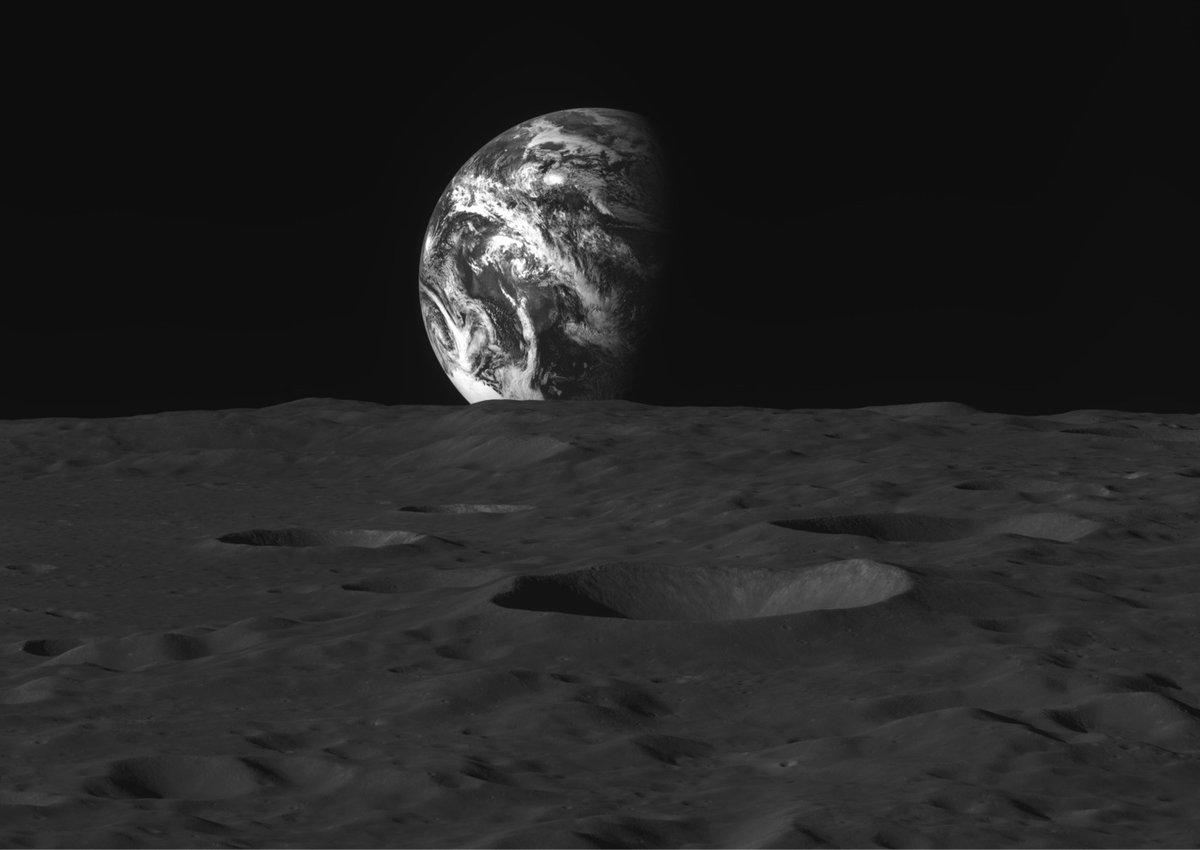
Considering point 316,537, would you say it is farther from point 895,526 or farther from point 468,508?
point 895,526

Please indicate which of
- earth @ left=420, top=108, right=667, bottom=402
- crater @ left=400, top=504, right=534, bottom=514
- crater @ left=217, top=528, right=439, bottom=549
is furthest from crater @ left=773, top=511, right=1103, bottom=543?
earth @ left=420, top=108, right=667, bottom=402

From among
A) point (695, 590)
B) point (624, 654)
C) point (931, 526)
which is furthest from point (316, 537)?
point (624, 654)

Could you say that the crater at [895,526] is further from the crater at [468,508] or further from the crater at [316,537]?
the crater at [316,537]

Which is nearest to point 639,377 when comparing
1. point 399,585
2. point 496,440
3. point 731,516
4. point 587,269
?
point 587,269

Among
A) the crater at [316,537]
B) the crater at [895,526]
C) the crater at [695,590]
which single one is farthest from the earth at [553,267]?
the crater at [695,590]

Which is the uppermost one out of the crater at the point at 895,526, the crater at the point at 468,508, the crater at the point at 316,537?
the crater at the point at 895,526

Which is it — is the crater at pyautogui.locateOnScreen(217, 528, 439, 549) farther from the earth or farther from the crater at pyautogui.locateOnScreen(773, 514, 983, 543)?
the earth

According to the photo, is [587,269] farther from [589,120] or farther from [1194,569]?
[1194,569]
